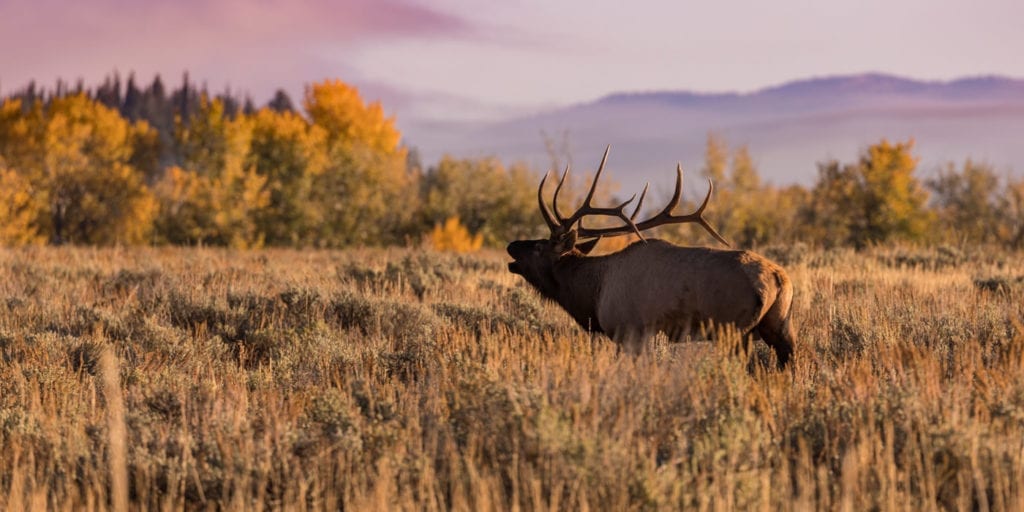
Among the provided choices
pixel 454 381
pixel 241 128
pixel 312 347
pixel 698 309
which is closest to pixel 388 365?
pixel 312 347

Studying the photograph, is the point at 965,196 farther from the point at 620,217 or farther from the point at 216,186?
the point at 620,217

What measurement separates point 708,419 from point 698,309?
2.05 meters

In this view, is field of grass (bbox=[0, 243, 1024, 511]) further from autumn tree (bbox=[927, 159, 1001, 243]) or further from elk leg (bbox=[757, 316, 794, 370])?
autumn tree (bbox=[927, 159, 1001, 243])

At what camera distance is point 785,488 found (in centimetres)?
421

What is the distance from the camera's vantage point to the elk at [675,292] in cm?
674

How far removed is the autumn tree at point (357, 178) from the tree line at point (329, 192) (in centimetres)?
8

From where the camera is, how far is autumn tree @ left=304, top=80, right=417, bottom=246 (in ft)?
181

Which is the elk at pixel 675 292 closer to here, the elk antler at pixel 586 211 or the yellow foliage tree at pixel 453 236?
the elk antler at pixel 586 211

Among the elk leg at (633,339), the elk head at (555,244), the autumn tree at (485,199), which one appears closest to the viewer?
the elk leg at (633,339)

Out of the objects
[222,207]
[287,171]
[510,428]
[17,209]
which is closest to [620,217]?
[510,428]

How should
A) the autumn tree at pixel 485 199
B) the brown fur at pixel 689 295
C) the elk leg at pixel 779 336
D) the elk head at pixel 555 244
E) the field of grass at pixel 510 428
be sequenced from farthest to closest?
the autumn tree at pixel 485 199, the elk head at pixel 555 244, the elk leg at pixel 779 336, the brown fur at pixel 689 295, the field of grass at pixel 510 428

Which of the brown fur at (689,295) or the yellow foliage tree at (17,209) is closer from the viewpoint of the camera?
the brown fur at (689,295)

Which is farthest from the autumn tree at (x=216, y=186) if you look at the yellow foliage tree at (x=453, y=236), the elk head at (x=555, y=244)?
the elk head at (x=555, y=244)

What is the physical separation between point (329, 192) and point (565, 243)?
48.3 metres
